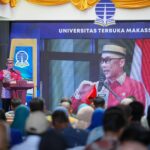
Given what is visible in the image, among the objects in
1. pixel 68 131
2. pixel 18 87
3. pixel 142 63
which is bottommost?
pixel 68 131

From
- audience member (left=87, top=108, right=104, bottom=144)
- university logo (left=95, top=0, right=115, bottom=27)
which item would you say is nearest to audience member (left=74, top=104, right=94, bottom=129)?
audience member (left=87, top=108, right=104, bottom=144)

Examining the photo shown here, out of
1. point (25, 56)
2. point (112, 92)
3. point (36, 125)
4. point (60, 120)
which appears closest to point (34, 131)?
point (36, 125)

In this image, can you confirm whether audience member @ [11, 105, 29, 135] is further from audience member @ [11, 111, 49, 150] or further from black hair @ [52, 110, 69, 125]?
audience member @ [11, 111, 49, 150]

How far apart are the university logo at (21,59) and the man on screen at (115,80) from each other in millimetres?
2029

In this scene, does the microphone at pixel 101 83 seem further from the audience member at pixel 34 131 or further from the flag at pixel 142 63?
the audience member at pixel 34 131

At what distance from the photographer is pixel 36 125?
4.54 m

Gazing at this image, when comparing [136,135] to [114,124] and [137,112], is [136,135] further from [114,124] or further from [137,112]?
[137,112]

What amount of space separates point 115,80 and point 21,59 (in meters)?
2.77

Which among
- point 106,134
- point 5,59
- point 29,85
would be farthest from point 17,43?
point 106,134

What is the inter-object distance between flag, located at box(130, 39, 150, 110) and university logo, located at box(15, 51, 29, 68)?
9.95 feet

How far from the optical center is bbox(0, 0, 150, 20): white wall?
14789 millimetres

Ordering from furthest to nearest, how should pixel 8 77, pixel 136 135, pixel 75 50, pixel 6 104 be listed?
1. pixel 75 50
2. pixel 6 104
3. pixel 8 77
4. pixel 136 135

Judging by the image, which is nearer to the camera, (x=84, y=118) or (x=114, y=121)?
(x=114, y=121)

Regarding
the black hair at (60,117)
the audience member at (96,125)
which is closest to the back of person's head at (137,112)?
the audience member at (96,125)
